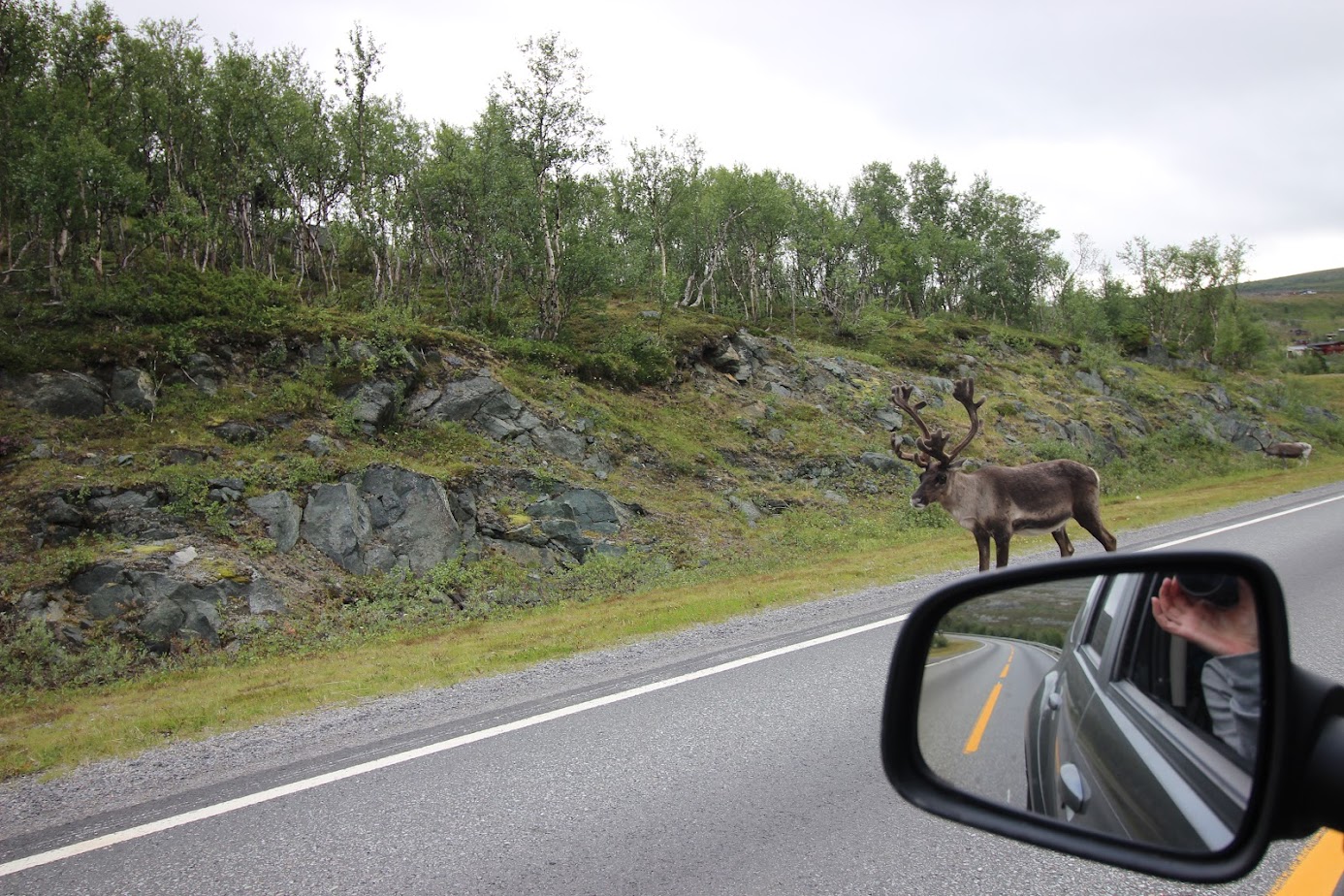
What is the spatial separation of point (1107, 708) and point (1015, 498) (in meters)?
12.3

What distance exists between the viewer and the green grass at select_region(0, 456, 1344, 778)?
7.58 meters

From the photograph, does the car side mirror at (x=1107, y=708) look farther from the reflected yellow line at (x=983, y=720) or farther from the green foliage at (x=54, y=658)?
the green foliage at (x=54, y=658)

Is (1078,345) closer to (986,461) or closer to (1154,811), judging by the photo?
(986,461)

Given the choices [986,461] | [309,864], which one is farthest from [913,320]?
[309,864]

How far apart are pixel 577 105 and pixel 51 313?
645 inches

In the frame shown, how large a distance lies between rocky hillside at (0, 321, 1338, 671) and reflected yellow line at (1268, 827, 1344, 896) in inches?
475

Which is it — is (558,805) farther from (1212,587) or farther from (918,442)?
(918,442)

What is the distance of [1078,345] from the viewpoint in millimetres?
47750

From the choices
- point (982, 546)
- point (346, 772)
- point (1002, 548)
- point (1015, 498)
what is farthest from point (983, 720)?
point (1015, 498)

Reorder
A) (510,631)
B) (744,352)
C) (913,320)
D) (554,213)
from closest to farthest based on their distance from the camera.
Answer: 1. (510,631)
2. (554,213)
3. (744,352)
4. (913,320)

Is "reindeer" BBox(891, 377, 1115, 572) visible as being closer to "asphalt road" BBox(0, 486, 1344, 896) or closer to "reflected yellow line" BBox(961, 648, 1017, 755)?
"asphalt road" BBox(0, 486, 1344, 896)

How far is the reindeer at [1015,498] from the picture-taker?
1338 centimetres

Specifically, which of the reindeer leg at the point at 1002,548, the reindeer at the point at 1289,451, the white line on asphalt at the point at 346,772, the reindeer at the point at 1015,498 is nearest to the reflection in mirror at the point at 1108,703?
the white line on asphalt at the point at 346,772

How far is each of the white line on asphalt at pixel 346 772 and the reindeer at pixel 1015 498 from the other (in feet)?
20.6
